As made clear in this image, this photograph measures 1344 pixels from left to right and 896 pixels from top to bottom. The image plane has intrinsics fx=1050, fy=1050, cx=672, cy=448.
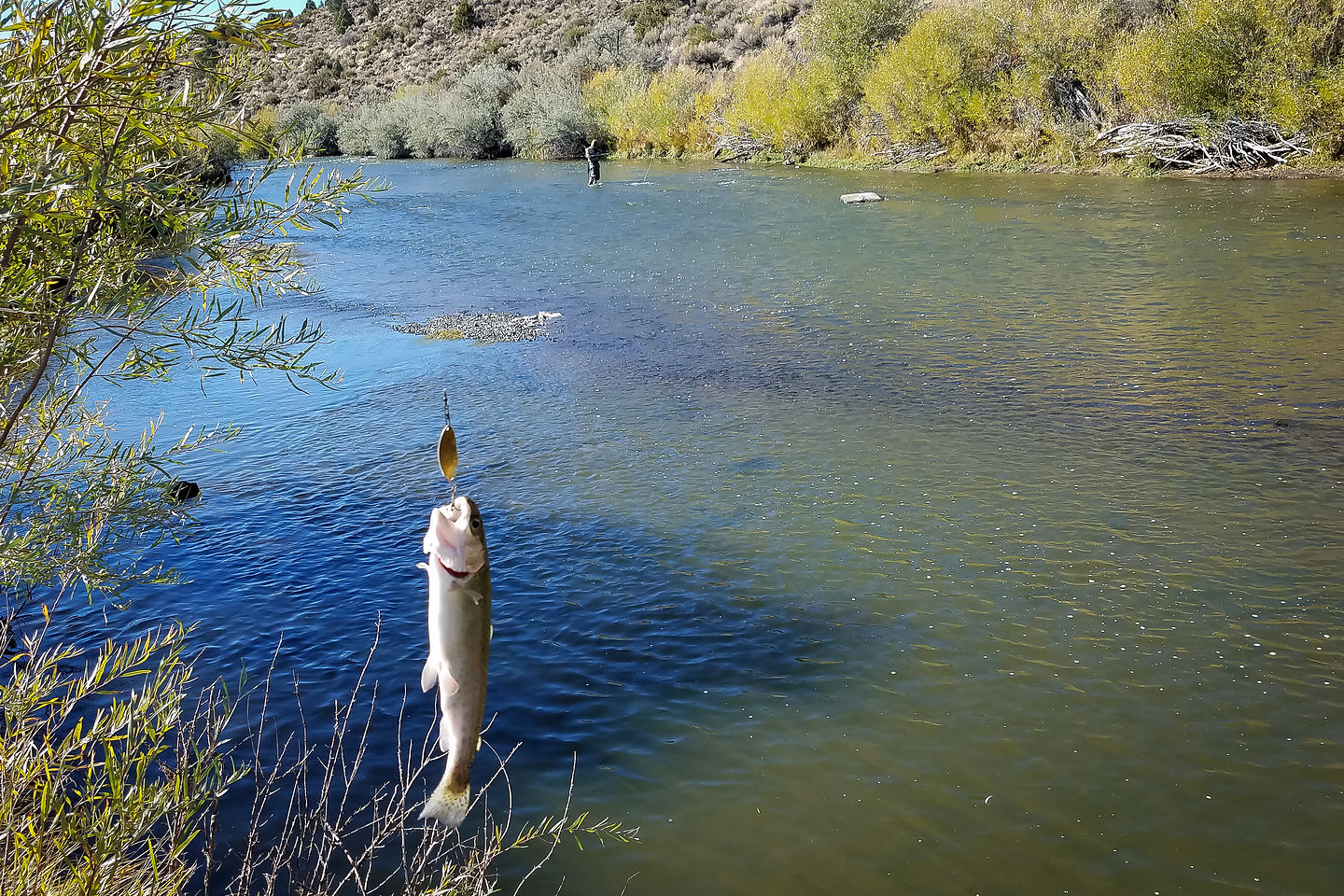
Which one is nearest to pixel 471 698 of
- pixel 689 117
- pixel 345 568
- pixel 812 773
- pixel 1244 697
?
pixel 812 773

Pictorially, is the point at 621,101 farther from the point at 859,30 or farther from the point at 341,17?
the point at 341,17

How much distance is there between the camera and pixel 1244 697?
7363 millimetres

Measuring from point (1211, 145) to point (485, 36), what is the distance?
7607 cm

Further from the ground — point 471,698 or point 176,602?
point 471,698

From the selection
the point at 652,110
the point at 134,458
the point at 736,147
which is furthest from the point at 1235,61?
the point at 134,458

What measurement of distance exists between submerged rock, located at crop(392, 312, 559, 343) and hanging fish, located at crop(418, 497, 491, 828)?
15.8 m

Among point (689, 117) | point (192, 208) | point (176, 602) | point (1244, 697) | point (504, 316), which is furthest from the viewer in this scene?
point (689, 117)

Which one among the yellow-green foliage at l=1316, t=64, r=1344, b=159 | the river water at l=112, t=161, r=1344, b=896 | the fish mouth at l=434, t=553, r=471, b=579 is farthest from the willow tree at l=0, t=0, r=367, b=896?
the yellow-green foliage at l=1316, t=64, r=1344, b=159

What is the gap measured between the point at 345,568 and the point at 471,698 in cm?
785

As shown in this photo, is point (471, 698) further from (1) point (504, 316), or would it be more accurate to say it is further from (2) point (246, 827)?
(1) point (504, 316)

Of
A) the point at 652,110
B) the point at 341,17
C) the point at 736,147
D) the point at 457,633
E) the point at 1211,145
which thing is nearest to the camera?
the point at 457,633

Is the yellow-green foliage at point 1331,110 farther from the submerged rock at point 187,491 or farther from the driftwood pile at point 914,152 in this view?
the submerged rock at point 187,491

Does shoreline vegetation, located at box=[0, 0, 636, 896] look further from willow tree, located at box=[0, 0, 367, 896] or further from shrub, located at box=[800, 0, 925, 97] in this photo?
shrub, located at box=[800, 0, 925, 97]

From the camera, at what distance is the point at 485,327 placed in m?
19.3
